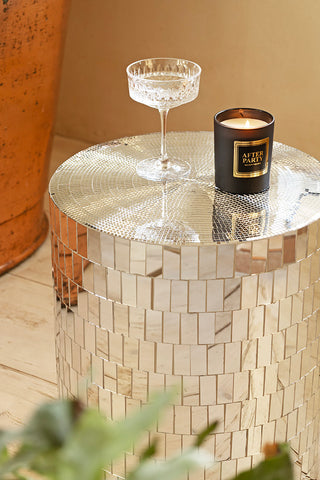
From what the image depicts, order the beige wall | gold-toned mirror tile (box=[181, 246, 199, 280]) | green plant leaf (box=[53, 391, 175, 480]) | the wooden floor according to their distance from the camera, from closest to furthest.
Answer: green plant leaf (box=[53, 391, 175, 480]), gold-toned mirror tile (box=[181, 246, 199, 280]), the wooden floor, the beige wall

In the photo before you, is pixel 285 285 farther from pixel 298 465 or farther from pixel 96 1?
pixel 96 1

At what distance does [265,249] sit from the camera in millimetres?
818

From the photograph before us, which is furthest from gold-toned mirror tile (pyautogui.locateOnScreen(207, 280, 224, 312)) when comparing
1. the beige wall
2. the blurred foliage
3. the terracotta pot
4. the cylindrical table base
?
the beige wall

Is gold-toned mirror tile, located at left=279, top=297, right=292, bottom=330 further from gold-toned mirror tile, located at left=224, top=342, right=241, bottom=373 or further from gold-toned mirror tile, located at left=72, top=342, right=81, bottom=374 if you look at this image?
gold-toned mirror tile, located at left=72, top=342, right=81, bottom=374

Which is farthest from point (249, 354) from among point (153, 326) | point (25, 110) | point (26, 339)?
point (25, 110)

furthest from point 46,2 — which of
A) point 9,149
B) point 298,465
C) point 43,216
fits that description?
point 298,465

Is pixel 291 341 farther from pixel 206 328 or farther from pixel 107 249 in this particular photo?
pixel 107 249

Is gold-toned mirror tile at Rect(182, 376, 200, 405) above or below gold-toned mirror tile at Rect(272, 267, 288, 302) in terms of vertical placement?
below

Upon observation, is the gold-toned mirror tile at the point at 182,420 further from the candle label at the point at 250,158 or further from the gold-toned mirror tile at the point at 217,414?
the candle label at the point at 250,158

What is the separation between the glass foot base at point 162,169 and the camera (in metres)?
0.98

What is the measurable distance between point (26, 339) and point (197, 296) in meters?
0.72

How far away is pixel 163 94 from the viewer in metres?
0.96

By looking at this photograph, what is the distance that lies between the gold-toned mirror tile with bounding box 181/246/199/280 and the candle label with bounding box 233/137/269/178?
0.47 feet

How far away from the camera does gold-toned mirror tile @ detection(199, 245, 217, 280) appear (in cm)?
80
